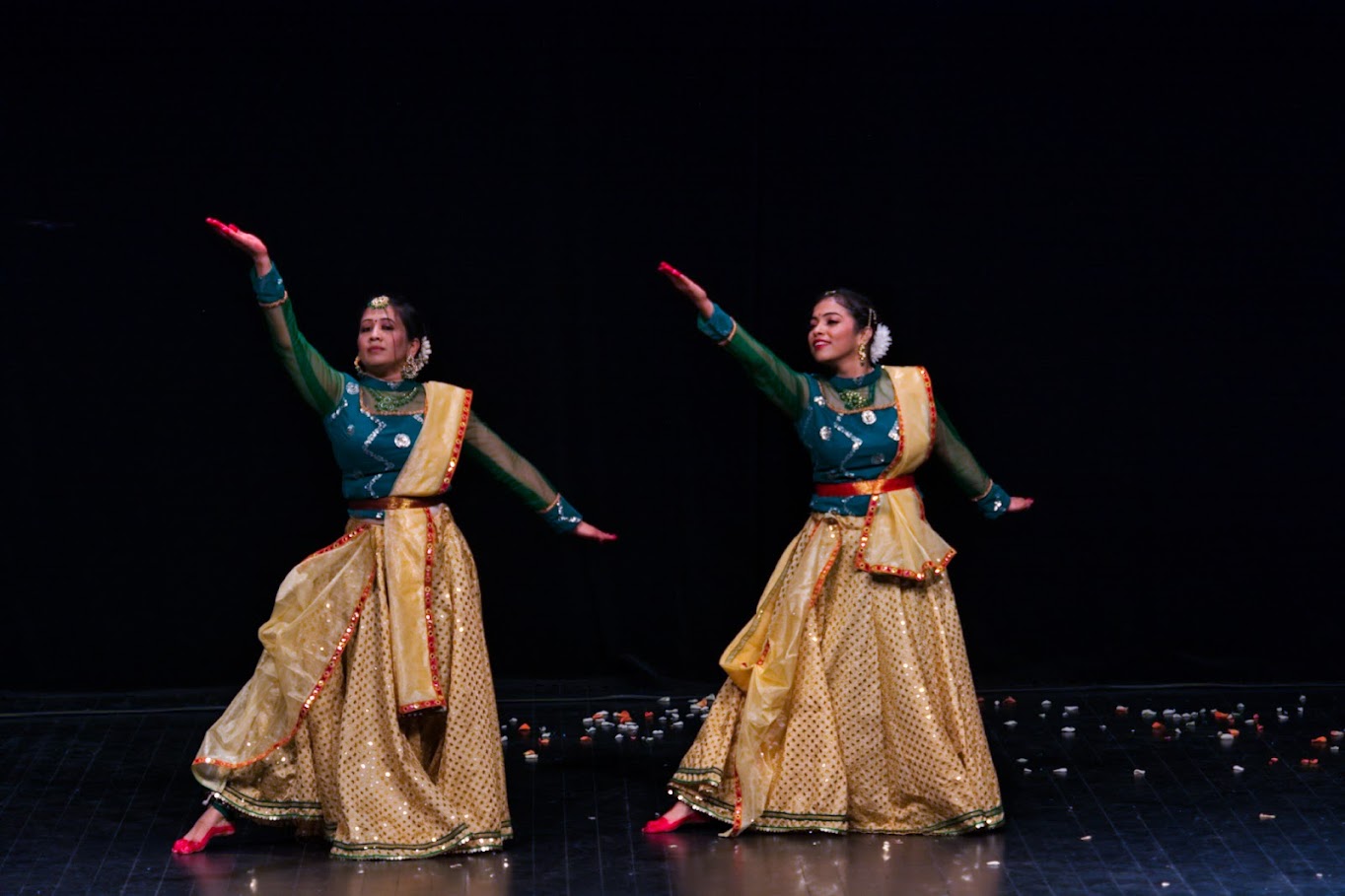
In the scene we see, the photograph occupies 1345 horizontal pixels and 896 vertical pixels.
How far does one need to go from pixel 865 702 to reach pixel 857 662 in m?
0.10

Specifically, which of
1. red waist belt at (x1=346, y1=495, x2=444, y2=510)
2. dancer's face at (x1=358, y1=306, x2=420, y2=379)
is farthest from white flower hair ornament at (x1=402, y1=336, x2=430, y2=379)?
red waist belt at (x1=346, y1=495, x2=444, y2=510)

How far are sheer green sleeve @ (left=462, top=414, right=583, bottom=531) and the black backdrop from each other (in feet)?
3.40

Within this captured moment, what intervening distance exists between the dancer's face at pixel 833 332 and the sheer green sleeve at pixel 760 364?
0.09 meters

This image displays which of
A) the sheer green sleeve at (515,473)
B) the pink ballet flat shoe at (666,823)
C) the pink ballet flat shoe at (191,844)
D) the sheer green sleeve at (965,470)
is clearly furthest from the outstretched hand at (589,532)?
the pink ballet flat shoe at (191,844)

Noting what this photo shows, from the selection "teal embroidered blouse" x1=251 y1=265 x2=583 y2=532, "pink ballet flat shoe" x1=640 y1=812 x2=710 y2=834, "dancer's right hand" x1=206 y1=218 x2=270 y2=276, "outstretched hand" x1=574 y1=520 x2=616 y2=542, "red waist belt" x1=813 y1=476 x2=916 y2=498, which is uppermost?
"dancer's right hand" x1=206 y1=218 x2=270 y2=276

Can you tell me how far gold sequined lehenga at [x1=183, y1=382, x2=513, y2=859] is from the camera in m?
5.20

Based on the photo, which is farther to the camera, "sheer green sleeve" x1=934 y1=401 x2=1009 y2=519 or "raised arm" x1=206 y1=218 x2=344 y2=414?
"sheer green sleeve" x1=934 y1=401 x2=1009 y2=519

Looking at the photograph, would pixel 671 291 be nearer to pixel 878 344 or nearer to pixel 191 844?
pixel 878 344

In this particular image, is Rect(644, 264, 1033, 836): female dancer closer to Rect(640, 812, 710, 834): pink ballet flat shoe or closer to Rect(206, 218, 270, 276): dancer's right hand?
Rect(640, 812, 710, 834): pink ballet flat shoe

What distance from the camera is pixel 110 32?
20.5 ft

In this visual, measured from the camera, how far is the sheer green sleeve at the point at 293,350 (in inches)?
200

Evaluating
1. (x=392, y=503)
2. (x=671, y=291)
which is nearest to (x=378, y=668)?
(x=392, y=503)

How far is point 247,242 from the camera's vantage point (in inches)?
197

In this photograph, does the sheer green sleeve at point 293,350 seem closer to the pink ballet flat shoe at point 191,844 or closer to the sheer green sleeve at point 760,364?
the sheer green sleeve at point 760,364
